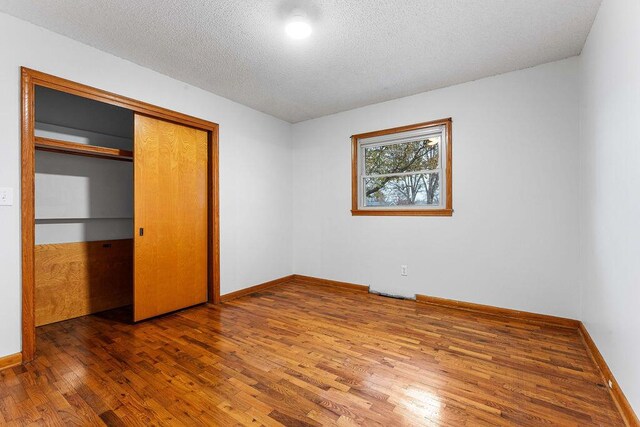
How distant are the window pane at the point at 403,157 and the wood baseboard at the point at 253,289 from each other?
2086mm

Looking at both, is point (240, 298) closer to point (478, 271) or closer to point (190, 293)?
point (190, 293)

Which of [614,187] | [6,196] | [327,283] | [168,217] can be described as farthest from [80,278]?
[614,187]

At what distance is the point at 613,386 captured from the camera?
68.7 inches

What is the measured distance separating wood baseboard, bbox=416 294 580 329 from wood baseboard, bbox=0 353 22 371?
3.70 meters

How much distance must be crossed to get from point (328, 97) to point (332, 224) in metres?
1.78

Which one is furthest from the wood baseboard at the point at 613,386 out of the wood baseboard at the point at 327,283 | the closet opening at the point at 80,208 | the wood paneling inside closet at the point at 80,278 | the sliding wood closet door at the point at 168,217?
the wood paneling inside closet at the point at 80,278

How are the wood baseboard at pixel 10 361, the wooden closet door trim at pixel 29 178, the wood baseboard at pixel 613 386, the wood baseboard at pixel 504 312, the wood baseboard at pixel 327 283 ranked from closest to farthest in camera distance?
the wood baseboard at pixel 613 386 < the wood baseboard at pixel 10 361 < the wooden closet door trim at pixel 29 178 < the wood baseboard at pixel 504 312 < the wood baseboard at pixel 327 283

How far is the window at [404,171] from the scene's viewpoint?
348cm

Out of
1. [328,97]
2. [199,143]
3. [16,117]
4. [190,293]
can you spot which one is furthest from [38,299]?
[328,97]

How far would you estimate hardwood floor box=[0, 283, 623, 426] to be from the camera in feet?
5.22

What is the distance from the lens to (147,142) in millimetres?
3004

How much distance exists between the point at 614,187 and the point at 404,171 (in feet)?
7.03

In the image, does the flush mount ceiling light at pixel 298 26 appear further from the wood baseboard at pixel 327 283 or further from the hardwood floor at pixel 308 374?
the wood baseboard at pixel 327 283

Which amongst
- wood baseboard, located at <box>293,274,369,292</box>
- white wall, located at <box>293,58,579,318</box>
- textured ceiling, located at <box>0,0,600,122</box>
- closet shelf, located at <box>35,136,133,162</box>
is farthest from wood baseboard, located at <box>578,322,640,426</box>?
closet shelf, located at <box>35,136,133,162</box>
